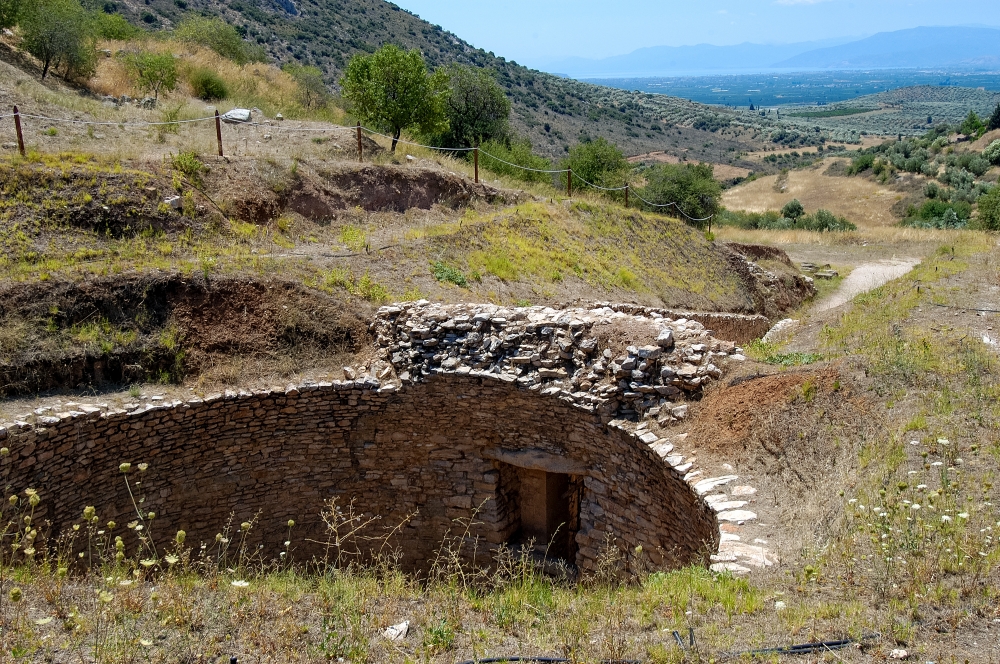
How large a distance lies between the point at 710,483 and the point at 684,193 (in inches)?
771

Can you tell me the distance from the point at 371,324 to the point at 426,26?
69494mm

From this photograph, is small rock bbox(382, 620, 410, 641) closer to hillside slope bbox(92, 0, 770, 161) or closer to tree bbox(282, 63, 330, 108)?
tree bbox(282, 63, 330, 108)

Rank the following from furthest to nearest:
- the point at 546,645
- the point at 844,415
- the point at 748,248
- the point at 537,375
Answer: the point at 748,248 < the point at 537,375 < the point at 844,415 < the point at 546,645

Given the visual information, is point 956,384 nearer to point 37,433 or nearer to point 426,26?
point 37,433

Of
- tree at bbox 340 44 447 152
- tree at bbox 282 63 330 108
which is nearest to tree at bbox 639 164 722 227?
tree at bbox 340 44 447 152

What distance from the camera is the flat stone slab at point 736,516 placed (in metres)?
6.27

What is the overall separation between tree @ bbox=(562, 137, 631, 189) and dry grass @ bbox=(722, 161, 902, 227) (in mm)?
21451

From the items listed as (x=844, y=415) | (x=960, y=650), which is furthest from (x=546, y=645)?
(x=844, y=415)

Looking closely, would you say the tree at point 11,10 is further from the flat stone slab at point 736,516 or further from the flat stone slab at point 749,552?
the flat stone slab at point 749,552

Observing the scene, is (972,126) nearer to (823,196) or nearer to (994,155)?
(994,155)

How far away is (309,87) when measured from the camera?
2833cm

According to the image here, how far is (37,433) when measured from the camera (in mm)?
8016

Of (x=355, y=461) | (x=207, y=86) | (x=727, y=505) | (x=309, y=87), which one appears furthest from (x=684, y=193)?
(x=727, y=505)

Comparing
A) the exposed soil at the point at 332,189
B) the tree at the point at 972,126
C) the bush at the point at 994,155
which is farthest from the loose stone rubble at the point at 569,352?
the tree at the point at 972,126
